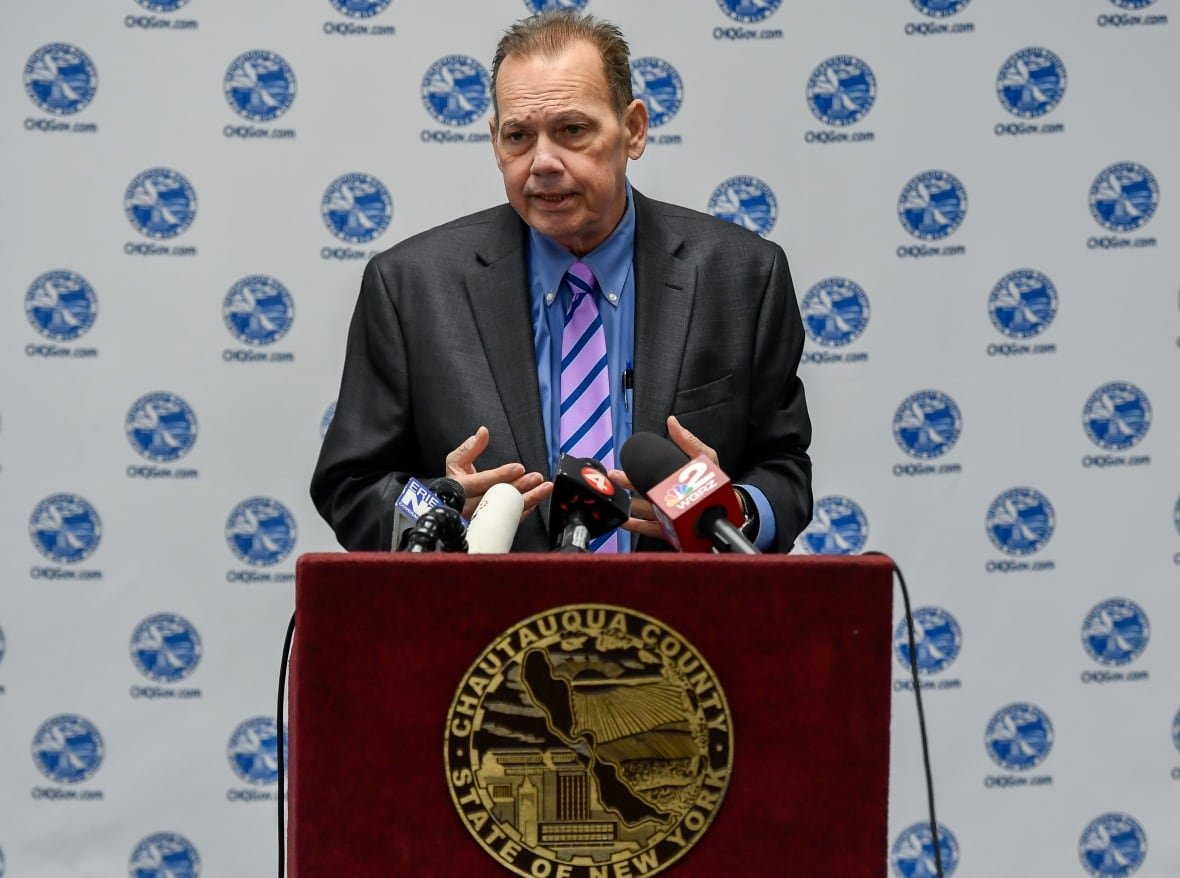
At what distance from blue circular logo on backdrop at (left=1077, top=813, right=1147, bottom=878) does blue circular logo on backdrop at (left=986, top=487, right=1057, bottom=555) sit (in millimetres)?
764

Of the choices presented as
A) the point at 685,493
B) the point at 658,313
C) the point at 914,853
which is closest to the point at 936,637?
the point at 914,853

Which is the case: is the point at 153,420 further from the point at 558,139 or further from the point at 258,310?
the point at 558,139

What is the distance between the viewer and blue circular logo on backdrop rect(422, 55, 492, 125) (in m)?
3.51

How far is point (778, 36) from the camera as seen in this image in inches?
140

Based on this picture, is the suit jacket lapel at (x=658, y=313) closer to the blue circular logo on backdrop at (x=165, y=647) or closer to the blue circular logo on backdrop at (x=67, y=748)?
the blue circular logo on backdrop at (x=165, y=647)

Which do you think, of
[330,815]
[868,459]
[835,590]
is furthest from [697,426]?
[868,459]

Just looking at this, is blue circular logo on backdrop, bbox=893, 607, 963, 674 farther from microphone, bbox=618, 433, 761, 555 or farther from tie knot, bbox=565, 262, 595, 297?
microphone, bbox=618, 433, 761, 555

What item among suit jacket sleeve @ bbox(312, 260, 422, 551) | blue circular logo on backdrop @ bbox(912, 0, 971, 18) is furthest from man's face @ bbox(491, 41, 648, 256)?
blue circular logo on backdrop @ bbox(912, 0, 971, 18)

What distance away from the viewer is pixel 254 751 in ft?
11.6

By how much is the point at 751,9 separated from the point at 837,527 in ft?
4.48

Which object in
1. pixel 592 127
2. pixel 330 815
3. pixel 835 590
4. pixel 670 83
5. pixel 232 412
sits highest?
pixel 670 83

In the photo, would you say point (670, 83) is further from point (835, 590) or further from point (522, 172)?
point (835, 590)

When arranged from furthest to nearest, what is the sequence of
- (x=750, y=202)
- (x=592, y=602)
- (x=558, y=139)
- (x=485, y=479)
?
(x=750, y=202)
(x=558, y=139)
(x=485, y=479)
(x=592, y=602)

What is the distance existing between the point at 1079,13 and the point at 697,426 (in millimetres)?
2088
